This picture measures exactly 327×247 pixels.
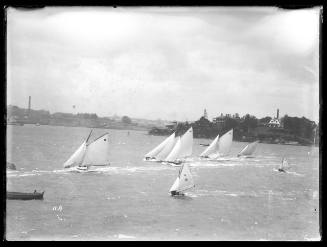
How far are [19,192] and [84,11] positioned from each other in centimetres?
143

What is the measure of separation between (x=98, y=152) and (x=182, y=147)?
2.16ft

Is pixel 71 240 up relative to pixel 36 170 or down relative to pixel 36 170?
down

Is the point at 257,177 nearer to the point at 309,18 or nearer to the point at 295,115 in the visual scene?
the point at 295,115

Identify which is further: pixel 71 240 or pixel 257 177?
pixel 257 177

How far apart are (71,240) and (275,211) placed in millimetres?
1530

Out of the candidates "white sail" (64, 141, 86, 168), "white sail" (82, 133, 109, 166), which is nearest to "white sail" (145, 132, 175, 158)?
"white sail" (82, 133, 109, 166)

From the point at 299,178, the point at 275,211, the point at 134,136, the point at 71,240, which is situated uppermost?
the point at 134,136

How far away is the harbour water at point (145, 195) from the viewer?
3.27 meters

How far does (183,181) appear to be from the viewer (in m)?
3.42

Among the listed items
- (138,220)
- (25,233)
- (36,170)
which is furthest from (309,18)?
(25,233)

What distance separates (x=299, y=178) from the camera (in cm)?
342

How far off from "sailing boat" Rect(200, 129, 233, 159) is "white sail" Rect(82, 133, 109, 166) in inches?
29.8

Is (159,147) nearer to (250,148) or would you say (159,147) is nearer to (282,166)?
(250,148)

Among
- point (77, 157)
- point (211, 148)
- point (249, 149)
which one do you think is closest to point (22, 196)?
point (77, 157)
